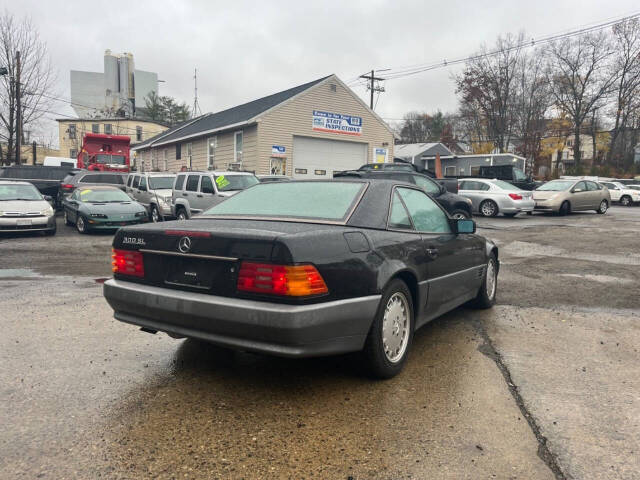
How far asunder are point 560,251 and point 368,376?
835cm

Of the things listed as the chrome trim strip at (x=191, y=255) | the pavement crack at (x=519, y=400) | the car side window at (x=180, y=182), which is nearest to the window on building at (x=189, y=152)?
the car side window at (x=180, y=182)

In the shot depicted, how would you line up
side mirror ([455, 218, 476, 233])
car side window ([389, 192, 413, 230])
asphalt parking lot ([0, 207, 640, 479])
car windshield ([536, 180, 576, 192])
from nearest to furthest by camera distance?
asphalt parking lot ([0, 207, 640, 479]) < car side window ([389, 192, 413, 230]) < side mirror ([455, 218, 476, 233]) < car windshield ([536, 180, 576, 192])

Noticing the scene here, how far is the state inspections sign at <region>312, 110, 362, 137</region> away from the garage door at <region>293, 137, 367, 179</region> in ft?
1.91

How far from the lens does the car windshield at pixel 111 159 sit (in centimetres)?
2612

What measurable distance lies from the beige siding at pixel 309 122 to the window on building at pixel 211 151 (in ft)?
16.1

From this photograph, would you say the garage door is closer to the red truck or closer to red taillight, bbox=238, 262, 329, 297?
the red truck

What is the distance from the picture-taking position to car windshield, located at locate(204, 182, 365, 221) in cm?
374

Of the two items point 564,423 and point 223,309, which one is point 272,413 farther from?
point 564,423

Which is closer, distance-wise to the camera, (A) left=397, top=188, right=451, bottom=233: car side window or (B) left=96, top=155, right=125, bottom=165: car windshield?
(A) left=397, top=188, right=451, bottom=233: car side window

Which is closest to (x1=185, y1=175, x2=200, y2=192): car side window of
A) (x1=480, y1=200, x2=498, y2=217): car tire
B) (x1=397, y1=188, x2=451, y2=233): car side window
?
(x1=480, y1=200, x2=498, y2=217): car tire

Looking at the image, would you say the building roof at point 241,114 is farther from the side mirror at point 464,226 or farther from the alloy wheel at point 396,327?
the alloy wheel at point 396,327

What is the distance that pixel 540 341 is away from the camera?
4.62 meters

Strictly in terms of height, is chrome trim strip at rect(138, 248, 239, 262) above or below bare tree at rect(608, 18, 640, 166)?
below

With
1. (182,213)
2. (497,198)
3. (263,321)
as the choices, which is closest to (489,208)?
(497,198)
